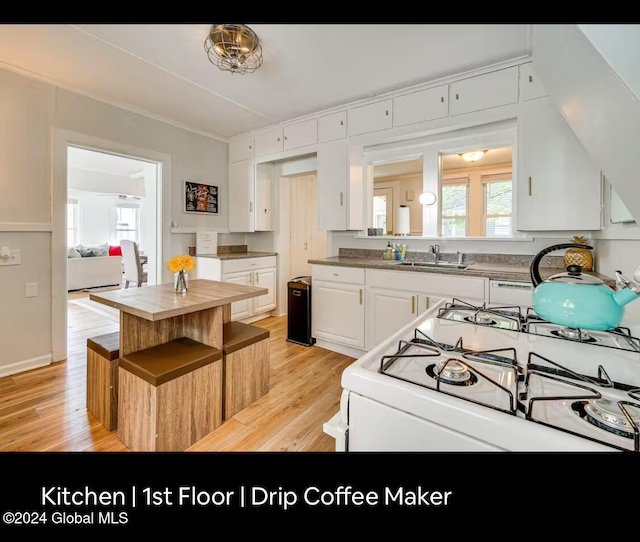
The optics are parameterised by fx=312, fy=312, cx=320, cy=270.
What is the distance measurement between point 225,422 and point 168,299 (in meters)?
0.84

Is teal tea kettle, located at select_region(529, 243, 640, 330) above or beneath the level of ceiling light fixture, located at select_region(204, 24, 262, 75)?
beneath

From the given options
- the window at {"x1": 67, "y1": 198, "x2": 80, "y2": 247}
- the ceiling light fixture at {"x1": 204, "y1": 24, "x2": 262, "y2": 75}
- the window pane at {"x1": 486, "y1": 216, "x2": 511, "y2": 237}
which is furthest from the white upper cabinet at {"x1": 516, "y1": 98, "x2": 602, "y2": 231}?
the window at {"x1": 67, "y1": 198, "x2": 80, "y2": 247}

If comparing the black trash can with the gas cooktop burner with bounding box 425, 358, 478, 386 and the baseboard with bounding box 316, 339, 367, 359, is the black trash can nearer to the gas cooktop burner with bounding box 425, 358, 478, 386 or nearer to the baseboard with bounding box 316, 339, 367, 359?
the baseboard with bounding box 316, 339, 367, 359

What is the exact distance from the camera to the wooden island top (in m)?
1.61

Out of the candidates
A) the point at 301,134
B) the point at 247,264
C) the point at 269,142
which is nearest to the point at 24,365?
the point at 247,264

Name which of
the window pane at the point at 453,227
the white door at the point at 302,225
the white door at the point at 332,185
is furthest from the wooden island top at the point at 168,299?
the white door at the point at 302,225

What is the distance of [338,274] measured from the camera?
121 inches

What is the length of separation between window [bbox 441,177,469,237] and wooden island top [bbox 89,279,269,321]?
77.5 inches

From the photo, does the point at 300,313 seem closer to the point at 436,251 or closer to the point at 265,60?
the point at 436,251

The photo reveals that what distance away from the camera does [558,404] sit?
1.95 ft

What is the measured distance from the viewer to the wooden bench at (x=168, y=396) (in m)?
1.57
